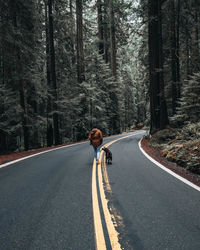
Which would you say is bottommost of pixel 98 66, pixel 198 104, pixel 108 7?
pixel 198 104

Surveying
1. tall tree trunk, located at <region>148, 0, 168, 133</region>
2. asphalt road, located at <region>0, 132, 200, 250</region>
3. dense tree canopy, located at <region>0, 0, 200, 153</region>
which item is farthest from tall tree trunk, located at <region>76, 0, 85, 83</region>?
asphalt road, located at <region>0, 132, 200, 250</region>

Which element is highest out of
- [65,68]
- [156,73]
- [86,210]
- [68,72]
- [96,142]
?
[65,68]

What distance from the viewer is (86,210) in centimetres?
428

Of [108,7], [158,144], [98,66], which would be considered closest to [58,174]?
[158,144]

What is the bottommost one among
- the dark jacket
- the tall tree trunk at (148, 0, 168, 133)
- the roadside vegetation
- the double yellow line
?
the double yellow line

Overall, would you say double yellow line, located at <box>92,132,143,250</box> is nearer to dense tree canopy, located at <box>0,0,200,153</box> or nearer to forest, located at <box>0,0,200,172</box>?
forest, located at <box>0,0,200,172</box>

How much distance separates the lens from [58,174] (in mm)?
7121

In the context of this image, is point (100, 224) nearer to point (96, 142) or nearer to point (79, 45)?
point (96, 142)

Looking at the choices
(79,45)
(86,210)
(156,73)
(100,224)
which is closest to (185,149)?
(86,210)

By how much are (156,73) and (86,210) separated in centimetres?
1469

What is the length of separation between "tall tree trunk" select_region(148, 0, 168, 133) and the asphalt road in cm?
983

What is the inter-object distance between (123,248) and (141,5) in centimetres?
2066

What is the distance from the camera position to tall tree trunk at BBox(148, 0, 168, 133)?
629 inches

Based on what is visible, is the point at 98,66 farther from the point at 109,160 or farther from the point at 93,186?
the point at 93,186
